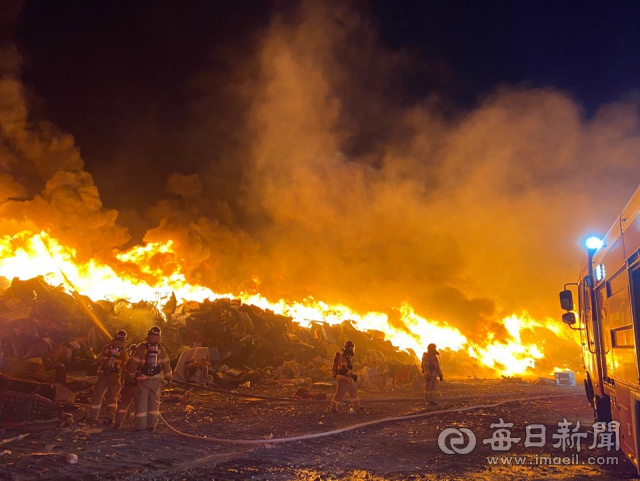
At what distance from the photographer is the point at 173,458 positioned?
6.21m

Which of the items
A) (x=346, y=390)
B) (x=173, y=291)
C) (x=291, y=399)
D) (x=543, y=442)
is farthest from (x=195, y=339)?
(x=543, y=442)

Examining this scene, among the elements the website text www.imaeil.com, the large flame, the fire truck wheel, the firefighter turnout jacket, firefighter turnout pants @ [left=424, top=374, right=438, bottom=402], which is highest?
the large flame

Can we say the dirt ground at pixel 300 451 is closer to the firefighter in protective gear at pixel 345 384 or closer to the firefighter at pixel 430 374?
the firefighter in protective gear at pixel 345 384

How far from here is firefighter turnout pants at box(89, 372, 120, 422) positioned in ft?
29.9

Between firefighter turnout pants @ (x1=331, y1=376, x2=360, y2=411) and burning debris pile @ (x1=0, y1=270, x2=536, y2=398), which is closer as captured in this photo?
firefighter turnout pants @ (x1=331, y1=376, x2=360, y2=411)

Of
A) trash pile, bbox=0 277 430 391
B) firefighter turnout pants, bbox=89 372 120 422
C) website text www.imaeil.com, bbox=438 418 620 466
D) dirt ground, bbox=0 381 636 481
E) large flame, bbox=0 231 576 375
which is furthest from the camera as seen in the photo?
large flame, bbox=0 231 576 375

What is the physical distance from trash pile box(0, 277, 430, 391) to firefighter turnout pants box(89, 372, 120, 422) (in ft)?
11.8

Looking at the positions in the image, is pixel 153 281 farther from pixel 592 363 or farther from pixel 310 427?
pixel 592 363

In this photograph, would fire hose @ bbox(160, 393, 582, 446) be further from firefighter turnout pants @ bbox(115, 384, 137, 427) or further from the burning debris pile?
the burning debris pile

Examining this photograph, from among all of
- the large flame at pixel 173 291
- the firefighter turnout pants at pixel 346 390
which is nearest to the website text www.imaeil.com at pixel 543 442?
the firefighter turnout pants at pixel 346 390

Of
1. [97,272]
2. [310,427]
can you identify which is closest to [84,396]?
[310,427]

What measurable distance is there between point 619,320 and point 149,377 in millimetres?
7868

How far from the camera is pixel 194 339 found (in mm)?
18172

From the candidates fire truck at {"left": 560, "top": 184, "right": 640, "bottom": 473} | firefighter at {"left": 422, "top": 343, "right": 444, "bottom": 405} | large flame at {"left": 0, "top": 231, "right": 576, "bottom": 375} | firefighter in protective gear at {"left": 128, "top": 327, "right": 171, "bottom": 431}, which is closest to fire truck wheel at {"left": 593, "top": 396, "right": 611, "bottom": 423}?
fire truck at {"left": 560, "top": 184, "right": 640, "bottom": 473}
